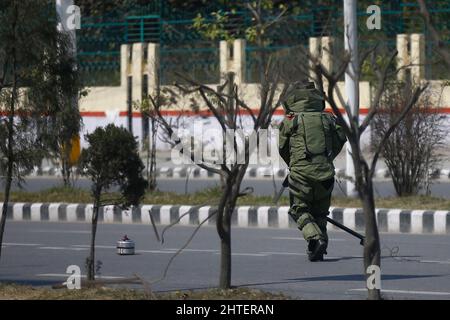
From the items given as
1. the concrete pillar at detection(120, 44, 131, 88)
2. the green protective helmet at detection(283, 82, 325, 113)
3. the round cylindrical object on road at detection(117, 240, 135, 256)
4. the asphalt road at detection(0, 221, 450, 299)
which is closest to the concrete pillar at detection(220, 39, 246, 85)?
the concrete pillar at detection(120, 44, 131, 88)

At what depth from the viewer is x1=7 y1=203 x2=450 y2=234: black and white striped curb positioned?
14.2 meters

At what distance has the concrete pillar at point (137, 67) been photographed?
29.0m

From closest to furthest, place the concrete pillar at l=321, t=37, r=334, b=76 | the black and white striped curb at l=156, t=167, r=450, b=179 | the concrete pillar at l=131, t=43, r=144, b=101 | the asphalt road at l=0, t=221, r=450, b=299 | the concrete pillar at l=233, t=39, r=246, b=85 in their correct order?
the concrete pillar at l=321, t=37, r=334, b=76, the asphalt road at l=0, t=221, r=450, b=299, the black and white striped curb at l=156, t=167, r=450, b=179, the concrete pillar at l=233, t=39, r=246, b=85, the concrete pillar at l=131, t=43, r=144, b=101

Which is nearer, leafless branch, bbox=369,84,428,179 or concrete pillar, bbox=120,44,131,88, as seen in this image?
leafless branch, bbox=369,84,428,179

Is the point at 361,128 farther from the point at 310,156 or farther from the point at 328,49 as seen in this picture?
the point at 310,156

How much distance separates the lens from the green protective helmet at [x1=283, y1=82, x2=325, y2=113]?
1091 cm

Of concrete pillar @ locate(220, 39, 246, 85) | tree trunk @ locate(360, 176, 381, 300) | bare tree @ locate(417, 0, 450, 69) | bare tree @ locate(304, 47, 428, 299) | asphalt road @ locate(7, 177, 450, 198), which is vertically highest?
concrete pillar @ locate(220, 39, 246, 85)

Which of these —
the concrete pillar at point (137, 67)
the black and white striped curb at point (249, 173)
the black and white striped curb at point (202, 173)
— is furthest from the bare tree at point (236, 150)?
the concrete pillar at point (137, 67)

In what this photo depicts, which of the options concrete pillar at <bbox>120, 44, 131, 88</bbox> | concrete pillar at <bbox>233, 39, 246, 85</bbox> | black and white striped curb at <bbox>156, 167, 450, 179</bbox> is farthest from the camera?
concrete pillar at <bbox>120, 44, 131, 88</bbox>

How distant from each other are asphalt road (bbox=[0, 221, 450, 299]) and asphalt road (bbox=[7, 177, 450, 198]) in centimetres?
455

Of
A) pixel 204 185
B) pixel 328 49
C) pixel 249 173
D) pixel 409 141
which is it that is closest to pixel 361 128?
pixel 328 49

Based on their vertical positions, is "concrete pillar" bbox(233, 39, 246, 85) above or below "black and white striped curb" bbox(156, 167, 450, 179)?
above

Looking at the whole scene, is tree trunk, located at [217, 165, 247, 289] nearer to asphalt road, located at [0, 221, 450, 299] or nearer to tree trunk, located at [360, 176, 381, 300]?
asphalt road, located at [0, 221, 450, 299]

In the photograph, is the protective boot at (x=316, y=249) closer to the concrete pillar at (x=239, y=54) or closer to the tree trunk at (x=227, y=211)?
the tree trunk at (x=227, y=211)
